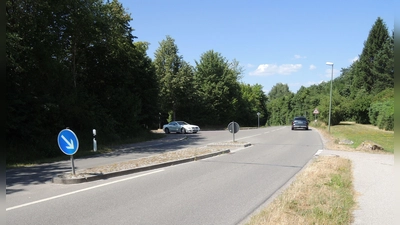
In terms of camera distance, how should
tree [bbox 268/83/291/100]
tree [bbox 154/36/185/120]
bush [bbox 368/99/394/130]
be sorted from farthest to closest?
tree [bbox 268/83/291/100] → tree [bbox 154/36/185/120] → bush [bbox 368/99/394/130]

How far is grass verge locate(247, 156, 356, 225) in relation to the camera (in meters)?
5.48

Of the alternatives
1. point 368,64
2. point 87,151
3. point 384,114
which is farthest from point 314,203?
point 368,64

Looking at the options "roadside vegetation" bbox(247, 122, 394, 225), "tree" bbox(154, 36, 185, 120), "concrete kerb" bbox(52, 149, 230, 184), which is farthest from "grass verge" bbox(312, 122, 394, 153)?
"tree" bbox(154, 36, 185, 120)

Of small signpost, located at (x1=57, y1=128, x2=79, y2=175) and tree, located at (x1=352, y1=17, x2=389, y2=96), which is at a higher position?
tree, located at (x1=352, y1=17, x2=389, y2=96)

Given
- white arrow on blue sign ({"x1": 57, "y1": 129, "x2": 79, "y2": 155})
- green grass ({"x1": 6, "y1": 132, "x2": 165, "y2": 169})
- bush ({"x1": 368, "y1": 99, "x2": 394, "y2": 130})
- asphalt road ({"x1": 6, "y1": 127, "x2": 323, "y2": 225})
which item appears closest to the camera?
bush ({"x1": 368, "y1": 99, "x2": 394, "y2": 130})

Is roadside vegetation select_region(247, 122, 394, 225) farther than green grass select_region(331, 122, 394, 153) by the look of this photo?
No

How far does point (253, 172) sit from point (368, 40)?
247 feet

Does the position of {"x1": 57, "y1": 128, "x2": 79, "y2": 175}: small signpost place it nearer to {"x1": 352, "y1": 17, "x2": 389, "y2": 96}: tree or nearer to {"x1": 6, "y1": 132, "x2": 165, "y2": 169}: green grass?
{"x1": 6, "y1": 132, "x2": 165, "y2": 169}: green grass

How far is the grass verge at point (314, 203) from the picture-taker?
548 cm

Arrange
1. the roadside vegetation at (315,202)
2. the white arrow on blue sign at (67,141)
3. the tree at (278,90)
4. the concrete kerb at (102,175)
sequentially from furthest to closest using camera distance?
the tree at (278,90) < the white arrow on blue sign at (67,141) < the concrete kerb at (102,175) < the roadside vegetation at (315,202)

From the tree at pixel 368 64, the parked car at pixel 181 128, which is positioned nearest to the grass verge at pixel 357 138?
the parked car at pixel 181 128

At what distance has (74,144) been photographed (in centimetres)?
948

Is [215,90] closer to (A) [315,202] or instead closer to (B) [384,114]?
A: (B) [384,114]

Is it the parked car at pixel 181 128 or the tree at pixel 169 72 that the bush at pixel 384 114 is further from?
the tree at pixel 169 72
